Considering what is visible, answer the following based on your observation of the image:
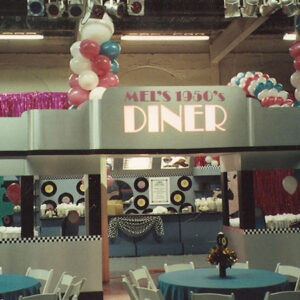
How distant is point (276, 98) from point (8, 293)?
6663mm

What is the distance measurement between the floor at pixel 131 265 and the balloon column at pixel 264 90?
395 cm

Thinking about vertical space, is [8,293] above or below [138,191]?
below

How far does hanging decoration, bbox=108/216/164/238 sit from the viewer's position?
14.4 meters

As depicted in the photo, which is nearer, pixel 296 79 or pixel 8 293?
pixel 8 293

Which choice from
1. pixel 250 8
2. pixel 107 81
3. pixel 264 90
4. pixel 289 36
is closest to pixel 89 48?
pixel 107 81

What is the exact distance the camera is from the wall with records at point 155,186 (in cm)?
1577

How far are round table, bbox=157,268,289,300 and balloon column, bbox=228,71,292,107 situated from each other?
15.0 feet

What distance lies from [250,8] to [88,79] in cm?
296

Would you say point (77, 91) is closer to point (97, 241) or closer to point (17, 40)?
point (97, 241)

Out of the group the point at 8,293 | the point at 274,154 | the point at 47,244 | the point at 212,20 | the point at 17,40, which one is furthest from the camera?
the point at 17,40

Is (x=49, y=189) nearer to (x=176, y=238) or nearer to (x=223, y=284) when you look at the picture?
(x=176, y=238)

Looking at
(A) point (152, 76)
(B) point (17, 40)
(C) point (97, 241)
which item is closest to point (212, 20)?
(A) point (152, 76)

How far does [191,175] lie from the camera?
52.5 ft

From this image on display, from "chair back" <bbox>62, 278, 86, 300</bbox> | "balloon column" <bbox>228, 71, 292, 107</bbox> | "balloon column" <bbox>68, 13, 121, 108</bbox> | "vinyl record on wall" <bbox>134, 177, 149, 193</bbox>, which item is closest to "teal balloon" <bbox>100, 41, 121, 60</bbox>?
"balloon column" <bbox>68, 13, 121, 108</bbox>
